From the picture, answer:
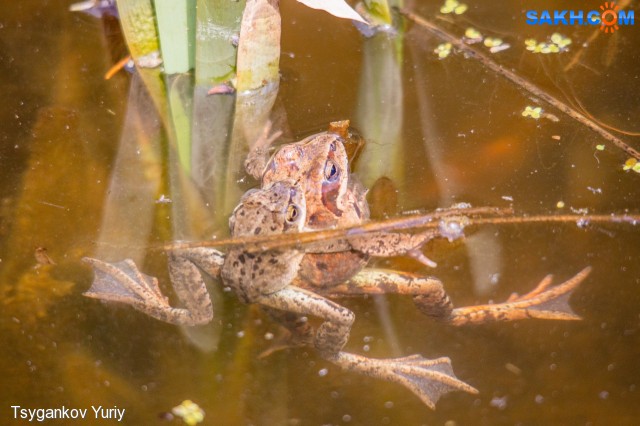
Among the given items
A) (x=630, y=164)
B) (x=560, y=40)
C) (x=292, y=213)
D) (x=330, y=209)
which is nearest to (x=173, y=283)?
(x=292, y=213)

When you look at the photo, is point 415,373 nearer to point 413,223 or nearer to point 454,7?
point 413,223

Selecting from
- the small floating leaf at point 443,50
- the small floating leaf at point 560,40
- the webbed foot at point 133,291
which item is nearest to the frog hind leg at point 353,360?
the webbed foot at point 133,291

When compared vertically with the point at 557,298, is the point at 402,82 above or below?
above

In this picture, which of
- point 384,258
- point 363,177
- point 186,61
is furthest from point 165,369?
point 186,61

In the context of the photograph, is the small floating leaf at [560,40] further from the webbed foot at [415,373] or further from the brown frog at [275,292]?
the webbed foot at [415,373]

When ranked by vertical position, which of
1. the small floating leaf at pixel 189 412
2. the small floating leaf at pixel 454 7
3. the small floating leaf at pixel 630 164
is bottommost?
the small floating leaf at pixel 189 412

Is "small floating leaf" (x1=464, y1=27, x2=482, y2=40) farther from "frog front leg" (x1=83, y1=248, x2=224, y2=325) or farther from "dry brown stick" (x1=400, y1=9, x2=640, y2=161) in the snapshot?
"frog front leg" (x1=83, y1=248, x2=224, y2=325)

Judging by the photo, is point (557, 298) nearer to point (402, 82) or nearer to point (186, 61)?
point (402, 82)

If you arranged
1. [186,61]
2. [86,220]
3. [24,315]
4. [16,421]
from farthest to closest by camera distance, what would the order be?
[186,61]
[86,220]
[24,315]
[16,421]
